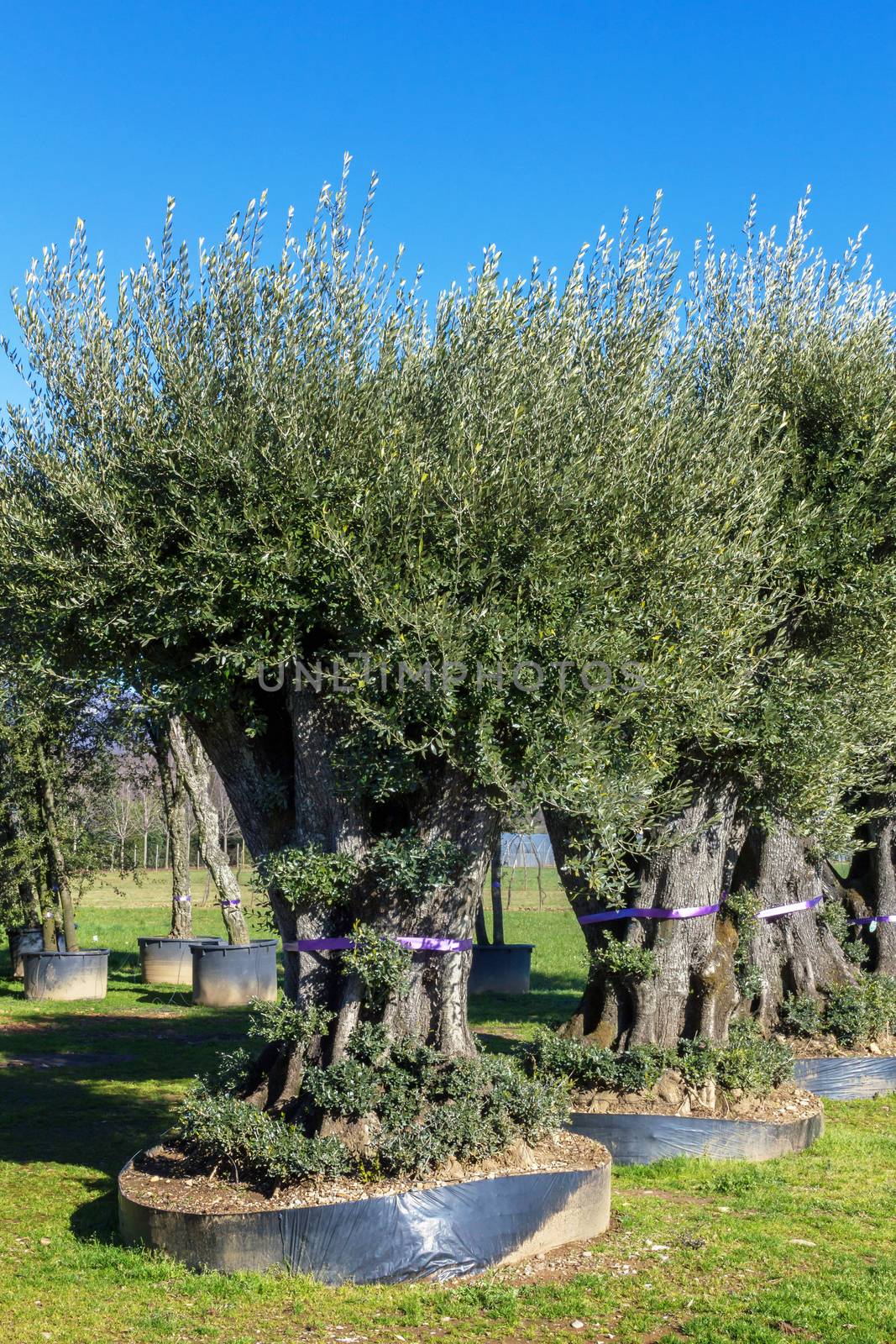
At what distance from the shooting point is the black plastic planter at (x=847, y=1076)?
12766mm

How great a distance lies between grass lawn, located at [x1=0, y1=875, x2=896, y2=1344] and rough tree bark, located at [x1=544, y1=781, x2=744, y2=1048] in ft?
4.81

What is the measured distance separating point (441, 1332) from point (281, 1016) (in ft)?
7.66

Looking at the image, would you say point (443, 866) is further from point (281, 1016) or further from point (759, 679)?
point (759, 679)

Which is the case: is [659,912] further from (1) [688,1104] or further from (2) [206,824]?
(2) [206,824]

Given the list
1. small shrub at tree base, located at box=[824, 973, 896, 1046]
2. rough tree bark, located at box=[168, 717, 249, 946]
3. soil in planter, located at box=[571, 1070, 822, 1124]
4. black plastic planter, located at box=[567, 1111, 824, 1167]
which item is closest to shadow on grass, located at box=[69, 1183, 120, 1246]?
black plastic planter, located at box=[567, 1111, 824, 1167]

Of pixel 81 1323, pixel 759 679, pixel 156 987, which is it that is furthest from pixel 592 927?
pixel 156 987

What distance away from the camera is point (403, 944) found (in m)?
8.12

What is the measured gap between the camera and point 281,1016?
26.0ft

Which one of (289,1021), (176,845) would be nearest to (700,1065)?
(289,1021)

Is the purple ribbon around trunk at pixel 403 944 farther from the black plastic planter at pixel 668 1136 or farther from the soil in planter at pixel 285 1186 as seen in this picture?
the black plastic planter at pixel 668 1136

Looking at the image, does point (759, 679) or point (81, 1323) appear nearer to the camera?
point (81, 1323)

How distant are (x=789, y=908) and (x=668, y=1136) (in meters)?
4.36

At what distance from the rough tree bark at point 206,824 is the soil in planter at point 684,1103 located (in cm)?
1077

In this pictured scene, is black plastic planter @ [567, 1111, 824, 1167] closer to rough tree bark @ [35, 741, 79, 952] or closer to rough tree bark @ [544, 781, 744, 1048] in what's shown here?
rough tree bark @ [544, 781, 744, 1048]
